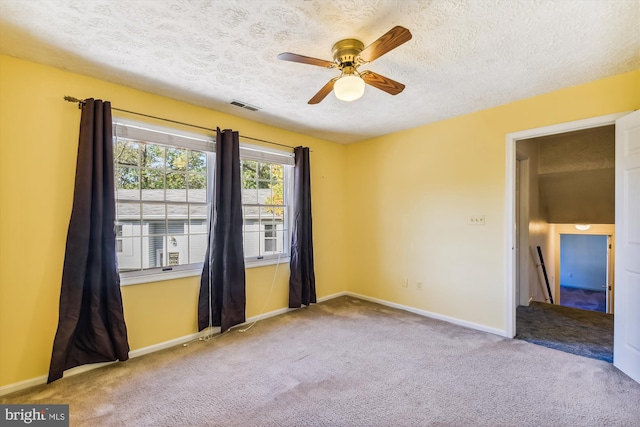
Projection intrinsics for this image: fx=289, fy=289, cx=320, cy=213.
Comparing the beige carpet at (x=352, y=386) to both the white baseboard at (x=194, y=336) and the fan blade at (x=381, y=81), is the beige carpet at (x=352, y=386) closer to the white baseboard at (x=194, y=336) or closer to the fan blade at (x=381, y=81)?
the white baseboard at (x=194, y=336)

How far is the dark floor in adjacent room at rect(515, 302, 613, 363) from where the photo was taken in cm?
273

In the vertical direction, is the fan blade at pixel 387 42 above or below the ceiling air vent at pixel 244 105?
below

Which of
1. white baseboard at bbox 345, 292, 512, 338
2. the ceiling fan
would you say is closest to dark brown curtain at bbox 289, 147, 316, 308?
white baseboard at bbox 345, 292, 512, 338

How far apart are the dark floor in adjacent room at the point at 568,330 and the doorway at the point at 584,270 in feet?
14.2

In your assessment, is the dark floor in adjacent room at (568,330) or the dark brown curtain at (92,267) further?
the dark floor in adjacent room at (568,330)

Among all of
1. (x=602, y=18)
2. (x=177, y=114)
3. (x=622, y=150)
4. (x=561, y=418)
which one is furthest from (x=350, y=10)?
(x=561, y=418)

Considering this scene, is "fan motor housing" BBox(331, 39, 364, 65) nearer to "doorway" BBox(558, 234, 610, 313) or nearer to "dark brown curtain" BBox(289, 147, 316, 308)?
"dark brown curtain" BBox(289, 147, 316, 308)

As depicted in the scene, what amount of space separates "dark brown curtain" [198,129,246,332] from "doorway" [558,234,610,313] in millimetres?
7908

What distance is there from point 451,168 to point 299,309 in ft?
8.77

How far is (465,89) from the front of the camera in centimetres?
269

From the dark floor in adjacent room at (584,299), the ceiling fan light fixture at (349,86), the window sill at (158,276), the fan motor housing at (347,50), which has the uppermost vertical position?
the fan motor housing at (347,50)

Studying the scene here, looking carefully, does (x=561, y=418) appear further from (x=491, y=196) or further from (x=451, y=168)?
(x=451, y=168)

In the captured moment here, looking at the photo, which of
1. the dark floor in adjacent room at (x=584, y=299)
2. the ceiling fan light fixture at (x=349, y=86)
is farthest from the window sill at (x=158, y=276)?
the dark floor in adjacent room at (x=584, y=299)

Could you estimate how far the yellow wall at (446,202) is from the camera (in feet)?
9.29
